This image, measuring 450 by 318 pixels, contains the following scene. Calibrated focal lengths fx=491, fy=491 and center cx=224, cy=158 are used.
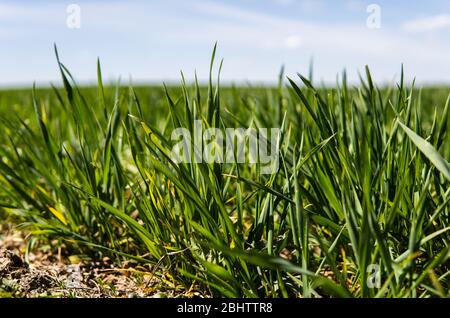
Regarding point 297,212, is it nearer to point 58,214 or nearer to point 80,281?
point 80,281

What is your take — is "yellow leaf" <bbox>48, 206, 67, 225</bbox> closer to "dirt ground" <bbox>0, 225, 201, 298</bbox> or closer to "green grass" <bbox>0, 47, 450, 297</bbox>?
"green grass" <bbox>0, 47, 450, 297</bbox>

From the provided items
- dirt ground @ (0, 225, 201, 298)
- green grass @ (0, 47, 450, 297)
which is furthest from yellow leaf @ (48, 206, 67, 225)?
dirt ground @ (0, 225, 201, 298)

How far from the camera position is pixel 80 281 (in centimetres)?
124

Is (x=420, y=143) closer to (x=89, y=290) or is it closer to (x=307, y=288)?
(x=307, y=288)

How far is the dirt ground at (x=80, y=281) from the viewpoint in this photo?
1124 millimetres

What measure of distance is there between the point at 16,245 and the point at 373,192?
3.94 ft

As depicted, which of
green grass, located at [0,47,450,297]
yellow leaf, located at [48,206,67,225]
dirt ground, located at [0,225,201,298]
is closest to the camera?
green grass, located at [0,47,450,297]

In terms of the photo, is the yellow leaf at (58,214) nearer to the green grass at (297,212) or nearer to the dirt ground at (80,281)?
the green grass at (297,212)

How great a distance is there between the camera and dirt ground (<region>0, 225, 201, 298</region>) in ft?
3.69

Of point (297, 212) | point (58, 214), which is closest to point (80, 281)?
point (58, 214)

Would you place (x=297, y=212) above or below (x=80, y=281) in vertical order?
above

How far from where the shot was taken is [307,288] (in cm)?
93

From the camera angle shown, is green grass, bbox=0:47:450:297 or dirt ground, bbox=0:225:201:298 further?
dirt ground, bbox=0:225:201:298
